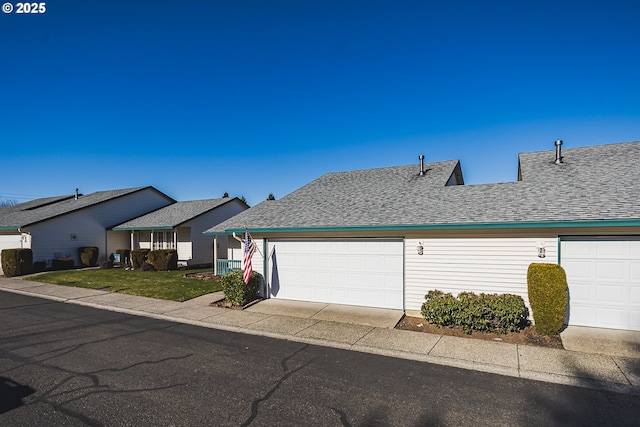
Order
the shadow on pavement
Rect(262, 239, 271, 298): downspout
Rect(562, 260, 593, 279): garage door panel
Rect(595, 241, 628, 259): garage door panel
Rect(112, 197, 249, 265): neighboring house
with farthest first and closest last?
Rect(112, 197, 249, 265): neighboring house
Rect(262, 239, 271, 298): downspout
Rect(562, 260, 593, 279): garage door panel
Rect(595, 241, 628, 259): garage door panel
the shadow on pavement

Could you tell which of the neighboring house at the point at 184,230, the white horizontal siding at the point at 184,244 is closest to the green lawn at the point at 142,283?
the white horizontal siding at the point at 184,244

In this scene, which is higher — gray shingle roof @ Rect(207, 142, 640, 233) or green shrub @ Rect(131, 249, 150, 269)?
gray shingle roof @ Rect(207, 142, 640, 233)

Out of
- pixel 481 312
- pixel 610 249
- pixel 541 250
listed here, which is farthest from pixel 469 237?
pixel 610 249

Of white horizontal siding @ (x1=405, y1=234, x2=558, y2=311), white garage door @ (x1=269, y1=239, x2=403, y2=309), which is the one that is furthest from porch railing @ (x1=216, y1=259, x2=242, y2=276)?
white horizontal siding @ (x1=405, y1=234, x2=558, y2=311)

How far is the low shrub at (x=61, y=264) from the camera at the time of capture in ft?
79.6

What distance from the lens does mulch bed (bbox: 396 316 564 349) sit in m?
8.38

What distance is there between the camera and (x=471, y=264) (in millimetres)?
10312

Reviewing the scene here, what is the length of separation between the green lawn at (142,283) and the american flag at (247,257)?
9.82ft

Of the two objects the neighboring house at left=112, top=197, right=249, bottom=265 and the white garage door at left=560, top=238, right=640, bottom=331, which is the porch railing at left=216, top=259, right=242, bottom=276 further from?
the white garage door at left=560, top=238, right=640, bottom=331

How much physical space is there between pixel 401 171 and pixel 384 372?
11.7m

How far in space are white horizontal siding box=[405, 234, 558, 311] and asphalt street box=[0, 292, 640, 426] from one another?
3.81 m

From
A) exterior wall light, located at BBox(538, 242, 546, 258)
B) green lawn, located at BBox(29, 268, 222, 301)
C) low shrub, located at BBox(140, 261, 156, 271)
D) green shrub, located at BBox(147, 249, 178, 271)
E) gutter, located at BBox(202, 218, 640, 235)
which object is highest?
gutter, located at BBox(202, 218, 640, 235)

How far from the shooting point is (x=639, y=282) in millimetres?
8773

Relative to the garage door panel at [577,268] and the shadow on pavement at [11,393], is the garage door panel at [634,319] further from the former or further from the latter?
the shadow on pavement at [11,393]
